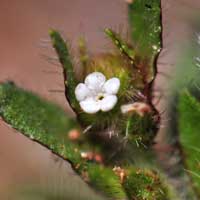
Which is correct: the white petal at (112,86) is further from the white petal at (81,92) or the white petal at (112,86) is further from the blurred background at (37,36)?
the blurred background at (37,36)

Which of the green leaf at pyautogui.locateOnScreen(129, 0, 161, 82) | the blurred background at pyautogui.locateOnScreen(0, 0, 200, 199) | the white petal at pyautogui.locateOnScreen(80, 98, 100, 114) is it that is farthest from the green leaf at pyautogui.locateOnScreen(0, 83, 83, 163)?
the blurred background at pyautogui.locateOnScreen(0, 0, 200, 199)

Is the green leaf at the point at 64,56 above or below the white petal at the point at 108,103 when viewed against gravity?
above

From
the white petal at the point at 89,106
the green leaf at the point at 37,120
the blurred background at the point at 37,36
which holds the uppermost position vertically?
the white petal at the point at 89,106

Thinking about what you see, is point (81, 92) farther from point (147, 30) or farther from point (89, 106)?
point (147, 30)

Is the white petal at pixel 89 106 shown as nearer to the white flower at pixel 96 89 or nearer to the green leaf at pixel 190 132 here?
the white flower at pixel 96 89

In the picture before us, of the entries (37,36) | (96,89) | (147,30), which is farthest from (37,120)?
(37,36)

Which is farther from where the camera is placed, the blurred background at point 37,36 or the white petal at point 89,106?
the blurred background at point 37,36

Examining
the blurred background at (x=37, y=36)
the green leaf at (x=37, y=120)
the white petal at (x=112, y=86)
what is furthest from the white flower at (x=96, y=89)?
the blurred background at (x=37, y=36)
